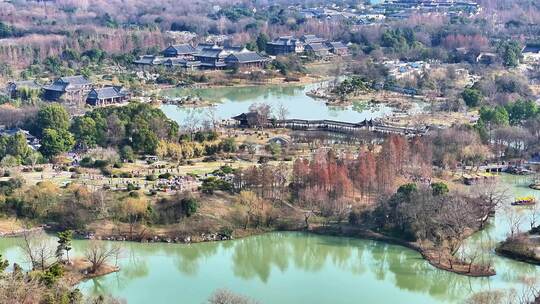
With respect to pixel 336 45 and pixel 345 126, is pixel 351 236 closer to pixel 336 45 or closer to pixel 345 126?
pixel 345 126

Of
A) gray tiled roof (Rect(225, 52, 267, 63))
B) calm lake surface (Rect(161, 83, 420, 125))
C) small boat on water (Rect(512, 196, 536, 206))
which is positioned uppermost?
gray tiled roof (Rect(225, 52, 267, 63))

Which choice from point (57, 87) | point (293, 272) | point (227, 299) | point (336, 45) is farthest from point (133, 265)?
point (336, 45)

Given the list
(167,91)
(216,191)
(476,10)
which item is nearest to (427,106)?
(167,91)

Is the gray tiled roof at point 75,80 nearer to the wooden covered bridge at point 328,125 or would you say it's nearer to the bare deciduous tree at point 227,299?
the wooden covered bridge at point 328,125

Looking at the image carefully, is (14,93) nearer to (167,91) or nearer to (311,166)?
(167,91)

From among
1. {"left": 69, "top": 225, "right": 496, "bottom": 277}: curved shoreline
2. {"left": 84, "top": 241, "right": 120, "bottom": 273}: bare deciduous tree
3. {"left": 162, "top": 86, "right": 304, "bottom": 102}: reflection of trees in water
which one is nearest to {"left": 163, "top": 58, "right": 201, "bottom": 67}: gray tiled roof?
{"left": 162, "top": 86, "right": 304, "bottom": 102}: reflection of trees in water

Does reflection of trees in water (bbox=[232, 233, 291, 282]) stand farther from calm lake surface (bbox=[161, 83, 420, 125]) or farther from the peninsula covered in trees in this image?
calm lake surface (bbox=[161, 83, 420, 125])
